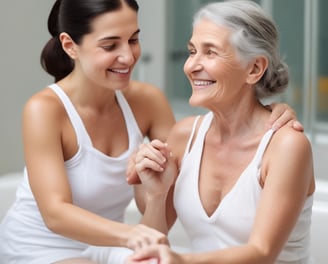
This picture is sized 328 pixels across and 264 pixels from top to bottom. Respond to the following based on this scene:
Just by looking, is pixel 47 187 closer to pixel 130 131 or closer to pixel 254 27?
pixel 130 131

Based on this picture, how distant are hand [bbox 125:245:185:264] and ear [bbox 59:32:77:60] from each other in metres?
0.62

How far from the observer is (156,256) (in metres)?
1.26

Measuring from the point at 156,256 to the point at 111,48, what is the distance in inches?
23.0

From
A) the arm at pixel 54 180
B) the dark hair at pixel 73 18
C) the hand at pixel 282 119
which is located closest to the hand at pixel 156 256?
the arm at pixel 54 180

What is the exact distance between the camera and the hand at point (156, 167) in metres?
1.48

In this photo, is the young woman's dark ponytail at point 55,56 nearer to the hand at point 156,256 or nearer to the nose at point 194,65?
the nose at point 194,65

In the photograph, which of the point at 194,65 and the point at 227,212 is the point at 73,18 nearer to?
the point at 194,65

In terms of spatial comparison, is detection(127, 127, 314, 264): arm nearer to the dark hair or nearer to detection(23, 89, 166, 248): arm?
detection(23, 89, 166, 248): arm

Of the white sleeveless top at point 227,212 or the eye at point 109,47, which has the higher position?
the eye at point 109,47

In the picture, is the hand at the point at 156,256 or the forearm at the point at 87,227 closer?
the hand at the point at 156,256

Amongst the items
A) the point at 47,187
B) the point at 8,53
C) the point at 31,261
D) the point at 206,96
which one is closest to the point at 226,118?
the point at 206,96

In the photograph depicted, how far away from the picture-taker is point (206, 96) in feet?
4.85

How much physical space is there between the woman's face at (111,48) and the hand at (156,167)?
0.78ft

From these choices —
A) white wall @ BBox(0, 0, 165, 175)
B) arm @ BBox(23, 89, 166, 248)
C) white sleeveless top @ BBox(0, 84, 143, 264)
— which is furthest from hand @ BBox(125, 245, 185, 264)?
white wall @ BBox(0, 0, 165, 175)
